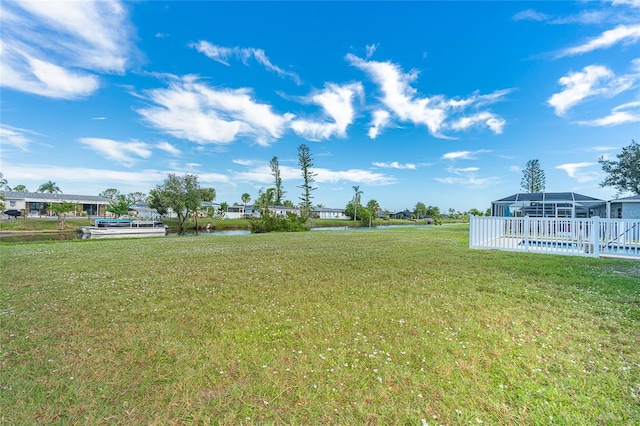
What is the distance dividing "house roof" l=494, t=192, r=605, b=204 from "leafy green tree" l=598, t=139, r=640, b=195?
6.77 m

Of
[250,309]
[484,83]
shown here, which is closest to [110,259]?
[250,309]

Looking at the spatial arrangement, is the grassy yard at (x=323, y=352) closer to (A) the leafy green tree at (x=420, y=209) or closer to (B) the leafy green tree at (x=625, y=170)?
(B) the leafy green tree at (x=625, y=170)

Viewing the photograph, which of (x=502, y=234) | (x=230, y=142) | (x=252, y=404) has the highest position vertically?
(x=230, y=142)

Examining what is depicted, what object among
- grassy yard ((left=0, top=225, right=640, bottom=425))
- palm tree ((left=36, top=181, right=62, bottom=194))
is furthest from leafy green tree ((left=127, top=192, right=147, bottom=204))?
grassy yard ((left=0, top=225, right=640, bottom=425))

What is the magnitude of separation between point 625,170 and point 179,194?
51587 mm

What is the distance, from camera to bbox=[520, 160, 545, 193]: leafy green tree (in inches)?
1631

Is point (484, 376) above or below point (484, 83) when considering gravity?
below

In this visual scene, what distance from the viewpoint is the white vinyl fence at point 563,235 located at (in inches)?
348

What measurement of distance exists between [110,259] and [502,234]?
14.5m

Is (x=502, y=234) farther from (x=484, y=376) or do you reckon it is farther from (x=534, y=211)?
(x=534, y=211)

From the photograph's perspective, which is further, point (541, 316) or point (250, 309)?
point (250, 309)

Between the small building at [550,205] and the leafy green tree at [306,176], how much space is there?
22579 millimetres

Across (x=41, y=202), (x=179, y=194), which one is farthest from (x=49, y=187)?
Result: (x=179, y=194)

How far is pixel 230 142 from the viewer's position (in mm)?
33250
